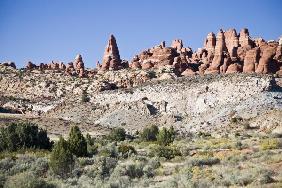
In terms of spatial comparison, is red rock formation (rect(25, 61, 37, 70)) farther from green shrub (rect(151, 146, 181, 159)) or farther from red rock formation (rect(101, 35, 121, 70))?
green shrub (rect(151, 146, 181, 159))

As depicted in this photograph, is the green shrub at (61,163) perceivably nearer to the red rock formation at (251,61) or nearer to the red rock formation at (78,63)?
the red rock formation at (251,61)

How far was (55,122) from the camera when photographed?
7312 cm

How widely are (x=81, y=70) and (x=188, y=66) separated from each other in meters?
28.5

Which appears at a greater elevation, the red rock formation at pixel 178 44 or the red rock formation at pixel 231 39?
the red rock formation at pixel 178 44

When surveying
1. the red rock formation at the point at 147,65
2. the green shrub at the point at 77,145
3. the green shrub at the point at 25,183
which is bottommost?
the green shrub at the point at 25,183

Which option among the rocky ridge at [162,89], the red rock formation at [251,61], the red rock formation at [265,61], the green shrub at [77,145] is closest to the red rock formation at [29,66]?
the rocky ridge at [162,89]

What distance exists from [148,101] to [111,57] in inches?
1478

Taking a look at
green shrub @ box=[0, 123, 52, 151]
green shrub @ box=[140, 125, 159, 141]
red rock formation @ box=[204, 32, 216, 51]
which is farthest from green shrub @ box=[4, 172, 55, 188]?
red rock formation @ box=[204, 32, 216, 51]

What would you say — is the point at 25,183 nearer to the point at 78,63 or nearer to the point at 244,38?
the point at 244,38

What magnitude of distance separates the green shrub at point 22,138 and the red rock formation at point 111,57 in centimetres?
7836

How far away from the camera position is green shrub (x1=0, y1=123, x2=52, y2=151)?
37906 mm

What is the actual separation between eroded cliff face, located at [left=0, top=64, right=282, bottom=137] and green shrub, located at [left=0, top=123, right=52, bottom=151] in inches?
1014

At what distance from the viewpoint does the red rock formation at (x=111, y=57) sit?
119 meters

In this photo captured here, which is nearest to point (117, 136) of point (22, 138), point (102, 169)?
point (22, 138)
